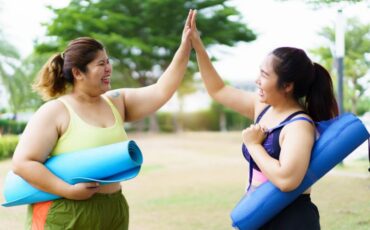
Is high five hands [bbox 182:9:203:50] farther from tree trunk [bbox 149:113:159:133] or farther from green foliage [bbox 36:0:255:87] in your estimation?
tree trunk [bbox 149:113:159:133]

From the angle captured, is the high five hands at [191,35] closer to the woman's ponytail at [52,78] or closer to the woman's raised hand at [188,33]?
the woman's raised hand at [188,33]

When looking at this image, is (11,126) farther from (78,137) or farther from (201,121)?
(78,137)

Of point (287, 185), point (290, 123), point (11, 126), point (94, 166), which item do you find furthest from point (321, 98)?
point (11, 126)

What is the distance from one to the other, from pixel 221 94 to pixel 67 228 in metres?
0.59

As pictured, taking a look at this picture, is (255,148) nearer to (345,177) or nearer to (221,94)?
(221,94)

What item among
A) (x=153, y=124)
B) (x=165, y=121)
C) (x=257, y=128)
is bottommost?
(x=165, y=121)

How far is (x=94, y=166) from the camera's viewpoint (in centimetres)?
133

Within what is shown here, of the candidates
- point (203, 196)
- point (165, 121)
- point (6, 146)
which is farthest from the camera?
point (165, 121)

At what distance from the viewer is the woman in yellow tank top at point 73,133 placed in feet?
4.42

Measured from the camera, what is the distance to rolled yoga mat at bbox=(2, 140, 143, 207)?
1317mm

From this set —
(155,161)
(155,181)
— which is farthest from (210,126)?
(155,181)

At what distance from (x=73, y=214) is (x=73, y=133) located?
0.69ft

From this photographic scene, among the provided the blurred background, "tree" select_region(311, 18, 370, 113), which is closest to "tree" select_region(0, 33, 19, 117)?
the blurred background

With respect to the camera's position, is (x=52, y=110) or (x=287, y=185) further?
(x=52, y=110)
